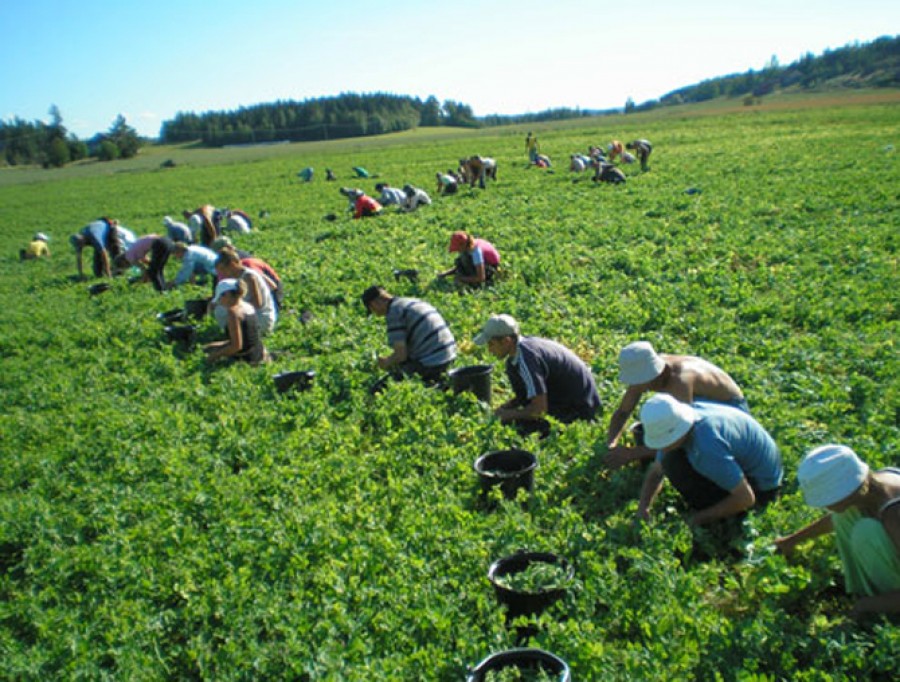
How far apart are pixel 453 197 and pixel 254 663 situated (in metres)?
21.0

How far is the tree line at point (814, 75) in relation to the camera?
127m

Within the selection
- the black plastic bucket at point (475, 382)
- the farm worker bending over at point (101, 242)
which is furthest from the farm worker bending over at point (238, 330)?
the farm worker bending over at point (101, 242)

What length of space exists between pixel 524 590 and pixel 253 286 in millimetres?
6843

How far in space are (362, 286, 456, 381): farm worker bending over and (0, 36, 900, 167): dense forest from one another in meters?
95.4

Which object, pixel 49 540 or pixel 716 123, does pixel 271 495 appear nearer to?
pixel 49 540

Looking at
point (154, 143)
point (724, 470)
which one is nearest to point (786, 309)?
point (724, 470)

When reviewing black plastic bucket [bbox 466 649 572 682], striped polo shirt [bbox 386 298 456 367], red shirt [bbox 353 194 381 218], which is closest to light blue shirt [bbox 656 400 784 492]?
black plastic bucket [bbox 466 649 572 682]

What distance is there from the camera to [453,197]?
2339cm

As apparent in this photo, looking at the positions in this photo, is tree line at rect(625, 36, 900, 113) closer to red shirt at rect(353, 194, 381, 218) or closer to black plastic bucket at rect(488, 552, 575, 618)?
A: red shirt at rect(353, 194, 381, 218)

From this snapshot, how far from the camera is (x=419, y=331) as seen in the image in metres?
7.30

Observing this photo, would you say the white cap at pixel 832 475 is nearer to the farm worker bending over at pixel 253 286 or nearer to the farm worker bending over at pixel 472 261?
the farm worker bending over at pixel 253 286

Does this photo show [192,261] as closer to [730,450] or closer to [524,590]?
[524,590]

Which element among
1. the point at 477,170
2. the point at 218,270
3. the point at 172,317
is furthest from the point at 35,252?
the point at 218,270

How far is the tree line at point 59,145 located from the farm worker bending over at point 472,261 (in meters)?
92.5
